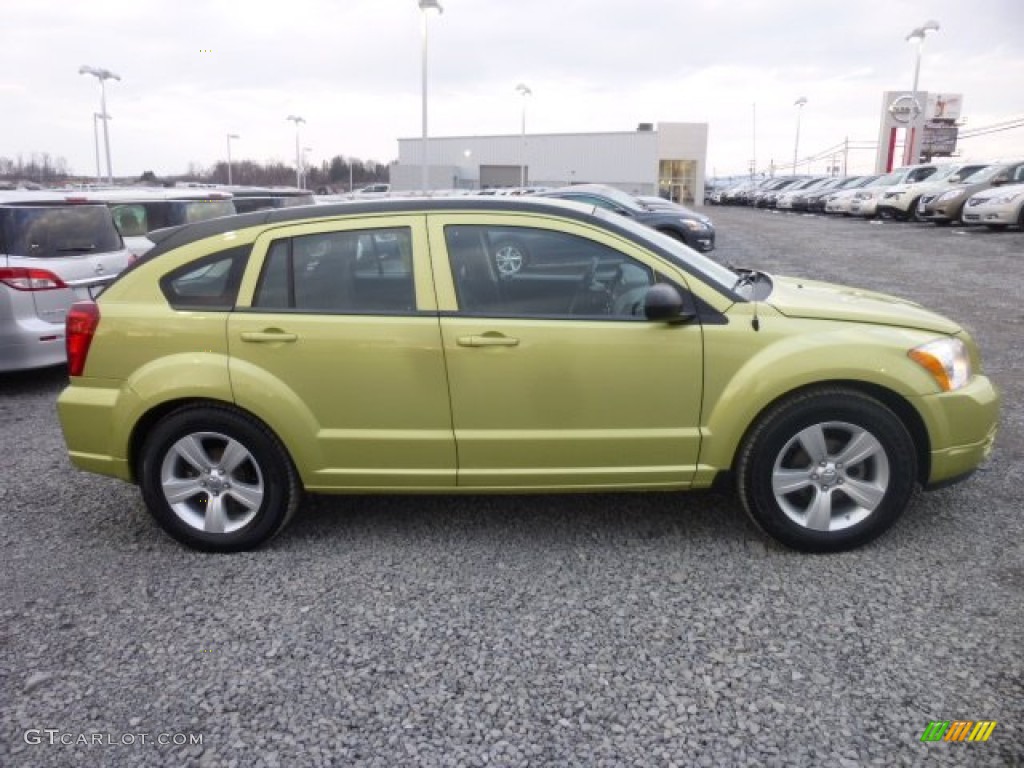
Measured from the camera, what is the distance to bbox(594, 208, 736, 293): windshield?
400 centimetres

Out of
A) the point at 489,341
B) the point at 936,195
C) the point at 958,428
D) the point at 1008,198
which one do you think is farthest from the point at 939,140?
the point at 489,341

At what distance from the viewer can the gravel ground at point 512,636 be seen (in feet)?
8.94

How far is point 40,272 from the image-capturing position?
7059 millimetres

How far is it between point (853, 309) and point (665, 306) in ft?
3.27

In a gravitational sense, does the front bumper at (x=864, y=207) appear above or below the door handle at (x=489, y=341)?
above

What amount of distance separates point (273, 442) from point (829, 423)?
2.62m

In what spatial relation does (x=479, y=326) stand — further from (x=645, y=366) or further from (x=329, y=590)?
(x=329, y=590)

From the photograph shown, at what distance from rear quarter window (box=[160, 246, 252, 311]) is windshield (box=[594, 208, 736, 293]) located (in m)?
1.77

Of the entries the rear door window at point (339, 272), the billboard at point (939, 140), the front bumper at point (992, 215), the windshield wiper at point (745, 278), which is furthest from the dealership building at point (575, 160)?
the rear door window at point (339, 272)

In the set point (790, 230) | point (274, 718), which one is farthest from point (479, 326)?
point (790, 230)

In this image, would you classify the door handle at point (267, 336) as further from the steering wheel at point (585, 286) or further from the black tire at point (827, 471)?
the black tire at point (827, 471)

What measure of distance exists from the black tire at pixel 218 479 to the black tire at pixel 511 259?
4.48ft

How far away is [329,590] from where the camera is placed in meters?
3.74

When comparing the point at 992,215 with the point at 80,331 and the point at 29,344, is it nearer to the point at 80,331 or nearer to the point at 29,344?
the point at 29,344
